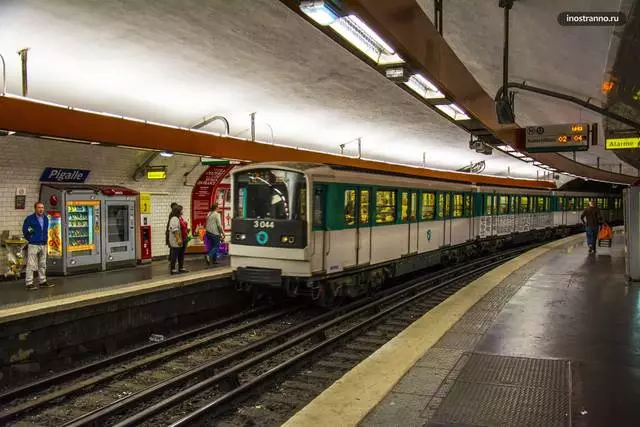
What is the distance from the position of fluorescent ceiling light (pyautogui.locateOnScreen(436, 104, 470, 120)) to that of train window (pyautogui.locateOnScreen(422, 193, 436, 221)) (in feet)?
14.6

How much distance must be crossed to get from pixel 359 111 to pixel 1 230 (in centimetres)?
779

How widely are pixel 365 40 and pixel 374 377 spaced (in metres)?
3.07

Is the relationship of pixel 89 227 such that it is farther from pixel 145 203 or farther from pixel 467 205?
pixel 467 205

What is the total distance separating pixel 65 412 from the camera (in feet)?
19.1

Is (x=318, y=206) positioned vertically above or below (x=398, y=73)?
below

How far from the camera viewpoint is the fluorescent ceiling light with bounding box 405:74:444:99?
595 cm

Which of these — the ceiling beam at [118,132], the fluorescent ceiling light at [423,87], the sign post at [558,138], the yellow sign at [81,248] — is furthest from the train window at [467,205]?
the yellow sign at [81,248]

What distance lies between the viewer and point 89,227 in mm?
11438

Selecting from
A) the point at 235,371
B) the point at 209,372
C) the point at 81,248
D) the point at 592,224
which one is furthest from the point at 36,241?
the point at 592,224

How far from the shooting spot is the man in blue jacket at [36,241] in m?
8.76

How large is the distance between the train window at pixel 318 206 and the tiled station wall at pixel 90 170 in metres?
5.27

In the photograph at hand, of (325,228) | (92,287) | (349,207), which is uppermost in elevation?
(349,207)

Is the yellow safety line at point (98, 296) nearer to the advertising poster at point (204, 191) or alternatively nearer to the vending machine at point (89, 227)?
the vending machine at point (89, 227)

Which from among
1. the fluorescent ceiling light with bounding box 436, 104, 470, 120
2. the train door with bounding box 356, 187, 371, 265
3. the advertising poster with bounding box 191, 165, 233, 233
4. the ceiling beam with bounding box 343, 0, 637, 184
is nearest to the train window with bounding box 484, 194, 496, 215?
the advertising poster with bounding box 191, 165, 233, 233
